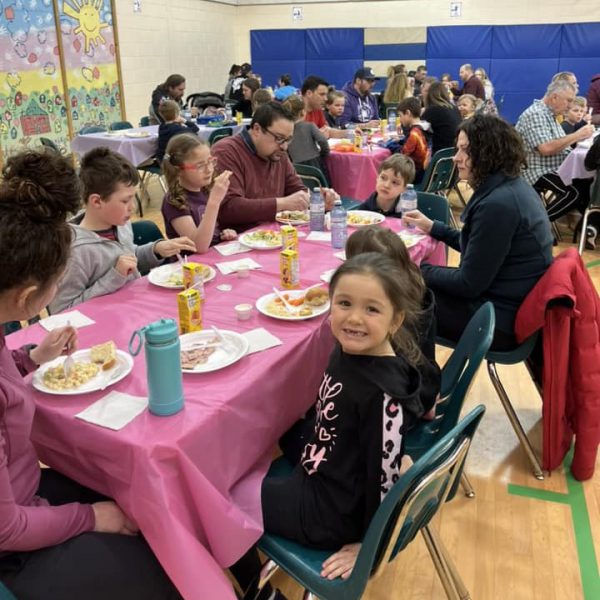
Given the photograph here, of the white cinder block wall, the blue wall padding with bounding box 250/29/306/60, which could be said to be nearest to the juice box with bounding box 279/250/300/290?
the white cinder block wall

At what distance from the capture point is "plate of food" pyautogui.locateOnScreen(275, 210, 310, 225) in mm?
3076

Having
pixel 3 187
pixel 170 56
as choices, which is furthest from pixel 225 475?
pixel 170 56

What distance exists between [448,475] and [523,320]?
1062 millimetres

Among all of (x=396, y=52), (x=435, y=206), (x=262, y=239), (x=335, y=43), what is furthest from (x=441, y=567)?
(x=335, y=43)

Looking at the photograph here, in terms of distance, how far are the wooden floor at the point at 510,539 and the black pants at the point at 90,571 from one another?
2.40ft

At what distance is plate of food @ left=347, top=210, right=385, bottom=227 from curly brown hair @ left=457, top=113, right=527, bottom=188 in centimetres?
70

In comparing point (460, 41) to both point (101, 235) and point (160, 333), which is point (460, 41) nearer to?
point (101, 235)

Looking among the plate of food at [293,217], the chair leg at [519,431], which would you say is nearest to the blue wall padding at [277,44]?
the plate of food at [293,217]

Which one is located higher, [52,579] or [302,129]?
[302,129]

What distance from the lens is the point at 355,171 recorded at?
17.5 ft

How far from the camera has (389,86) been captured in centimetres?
785

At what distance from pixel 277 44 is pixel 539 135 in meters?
8.45

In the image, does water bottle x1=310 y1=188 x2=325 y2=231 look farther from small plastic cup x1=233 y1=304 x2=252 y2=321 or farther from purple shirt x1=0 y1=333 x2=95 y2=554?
purple shirt x1=0 y1=333 x2=95 y2=554

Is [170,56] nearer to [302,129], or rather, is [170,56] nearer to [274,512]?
[302,129]
